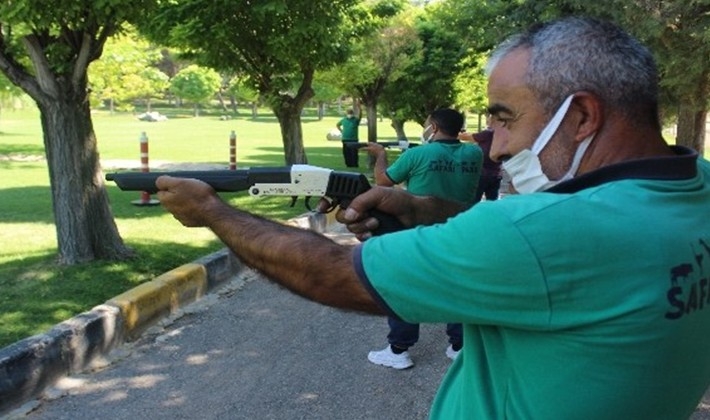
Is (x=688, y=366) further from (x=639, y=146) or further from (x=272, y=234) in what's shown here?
(x=272, y=234)

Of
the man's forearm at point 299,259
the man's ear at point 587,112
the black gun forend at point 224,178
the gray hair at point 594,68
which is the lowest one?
the man's forearm at point 299,259

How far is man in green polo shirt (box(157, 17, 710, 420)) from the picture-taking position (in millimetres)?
1233

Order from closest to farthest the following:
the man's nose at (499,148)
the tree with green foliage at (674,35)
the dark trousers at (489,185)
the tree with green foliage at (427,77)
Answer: the man's nose at (499,148)
the tree with green foliage at (674,35)
the dark trousers at (489,185)
the tree with green foliage at (427,77)

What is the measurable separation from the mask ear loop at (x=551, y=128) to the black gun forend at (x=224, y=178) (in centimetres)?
120

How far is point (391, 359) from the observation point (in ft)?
16.9

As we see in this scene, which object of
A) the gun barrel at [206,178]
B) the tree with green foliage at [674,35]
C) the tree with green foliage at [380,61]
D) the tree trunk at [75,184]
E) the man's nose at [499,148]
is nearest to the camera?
the man's nose at [499,148]

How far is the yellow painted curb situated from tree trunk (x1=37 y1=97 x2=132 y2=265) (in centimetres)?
91

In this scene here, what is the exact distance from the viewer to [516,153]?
160 cm

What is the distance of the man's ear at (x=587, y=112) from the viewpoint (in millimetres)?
1423

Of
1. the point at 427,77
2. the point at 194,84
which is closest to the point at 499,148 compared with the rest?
the point at 427,77

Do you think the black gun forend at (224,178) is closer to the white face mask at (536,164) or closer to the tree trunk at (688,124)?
the white face mask at (536,164)

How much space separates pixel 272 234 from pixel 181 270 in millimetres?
5102

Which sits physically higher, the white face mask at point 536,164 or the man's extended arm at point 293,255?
the white face mask at point 536,164

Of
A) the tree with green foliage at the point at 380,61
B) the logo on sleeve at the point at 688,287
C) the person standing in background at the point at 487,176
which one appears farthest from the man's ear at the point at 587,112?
the tree with green foliage at the point at 380,61
